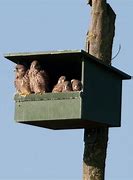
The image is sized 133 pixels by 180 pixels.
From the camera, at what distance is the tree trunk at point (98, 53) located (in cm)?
767

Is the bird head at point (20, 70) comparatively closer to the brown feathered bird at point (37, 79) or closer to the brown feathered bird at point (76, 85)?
the brown feathered bird at point (37, 79)

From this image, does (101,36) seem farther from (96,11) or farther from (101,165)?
(101,165)

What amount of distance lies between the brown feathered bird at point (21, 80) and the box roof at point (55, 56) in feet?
0.29

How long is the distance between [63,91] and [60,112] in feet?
0.84

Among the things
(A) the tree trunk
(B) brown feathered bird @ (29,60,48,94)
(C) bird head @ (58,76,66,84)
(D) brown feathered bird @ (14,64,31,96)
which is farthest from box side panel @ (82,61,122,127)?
(D) brown feathered bird @ (14,64,31,96)

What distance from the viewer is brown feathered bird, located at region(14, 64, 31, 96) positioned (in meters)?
7.88

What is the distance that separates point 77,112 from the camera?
7410 mm

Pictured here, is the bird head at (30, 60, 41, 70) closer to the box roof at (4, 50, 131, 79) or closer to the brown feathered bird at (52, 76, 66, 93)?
the box roof at (4, 50, 131, 79)

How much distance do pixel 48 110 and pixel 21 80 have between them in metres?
0.58

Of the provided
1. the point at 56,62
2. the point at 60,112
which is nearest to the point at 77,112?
the point at 60,112

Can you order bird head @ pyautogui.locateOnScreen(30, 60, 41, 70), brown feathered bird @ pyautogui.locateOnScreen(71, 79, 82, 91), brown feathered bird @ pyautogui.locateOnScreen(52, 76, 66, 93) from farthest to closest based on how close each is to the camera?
bird head @ pyautogui.locateOnScreen(30, 60, 41, 70) < brown feathered bird @ pyautogui.locateOnScreen(52, 76, 66, 93) < brown feathered bird @ pyautogui.locateOnScreen(71, 79, 82, 91)

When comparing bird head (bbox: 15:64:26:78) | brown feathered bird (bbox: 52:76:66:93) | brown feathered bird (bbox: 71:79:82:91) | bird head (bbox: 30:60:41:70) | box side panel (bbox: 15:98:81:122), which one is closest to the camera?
box side panel (bbox: 15:98:81:122)

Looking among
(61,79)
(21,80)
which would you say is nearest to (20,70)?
(21,80)

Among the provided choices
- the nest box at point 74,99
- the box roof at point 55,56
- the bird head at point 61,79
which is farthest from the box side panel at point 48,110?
the box roof at point 55,56
